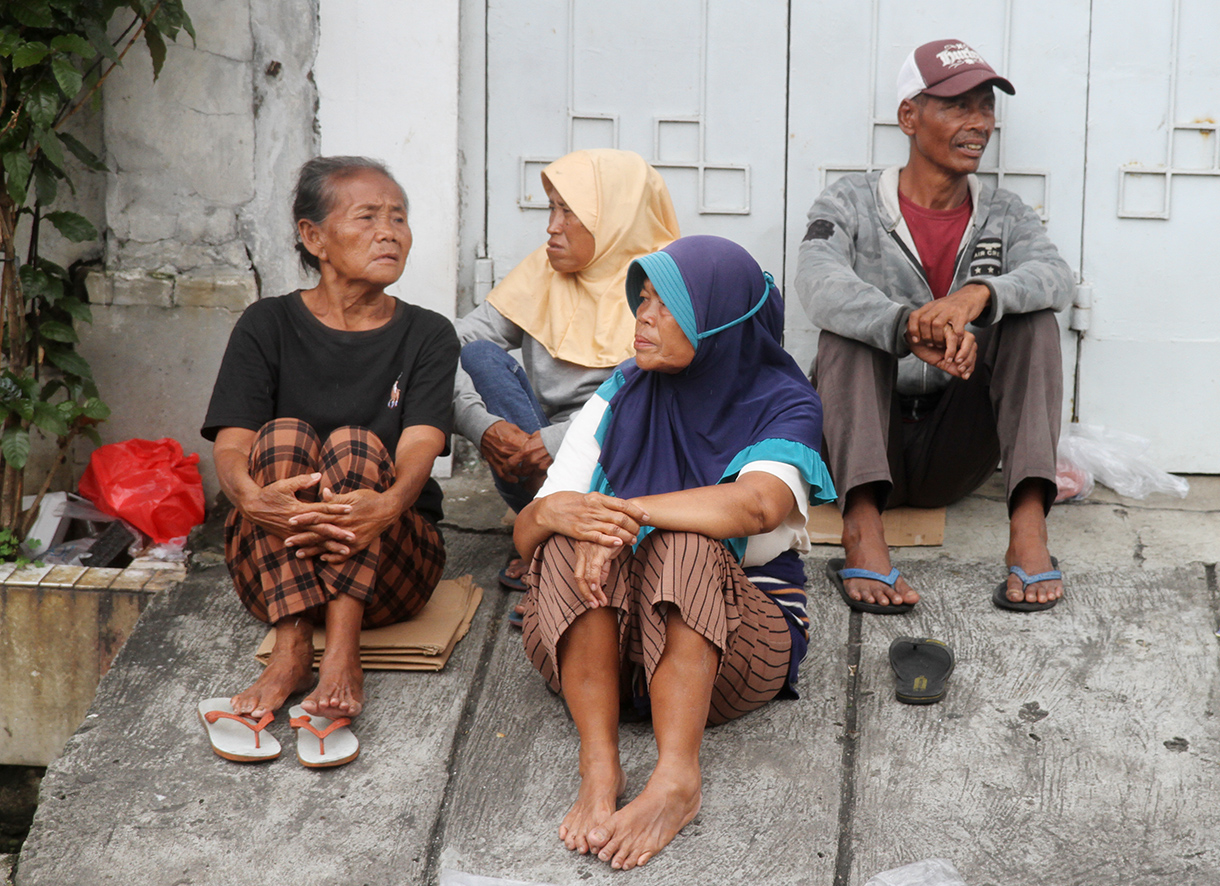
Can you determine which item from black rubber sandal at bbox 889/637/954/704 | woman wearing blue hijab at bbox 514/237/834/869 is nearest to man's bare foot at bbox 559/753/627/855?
woman wearing blue hijab at bbox 514/237/834/869

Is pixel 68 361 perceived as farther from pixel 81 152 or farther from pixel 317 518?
pixel 317 518

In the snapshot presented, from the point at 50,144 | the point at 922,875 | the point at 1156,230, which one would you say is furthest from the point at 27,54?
the point at 1156,230

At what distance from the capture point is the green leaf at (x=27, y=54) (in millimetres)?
3252

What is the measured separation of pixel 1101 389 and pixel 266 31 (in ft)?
10.2

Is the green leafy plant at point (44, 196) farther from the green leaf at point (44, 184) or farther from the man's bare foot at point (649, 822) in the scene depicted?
the man's bare foot at point (649, 822)

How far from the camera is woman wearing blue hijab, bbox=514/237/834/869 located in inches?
93.5

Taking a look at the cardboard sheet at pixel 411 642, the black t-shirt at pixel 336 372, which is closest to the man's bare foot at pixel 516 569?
the cardboard sheet at pixel 411 642

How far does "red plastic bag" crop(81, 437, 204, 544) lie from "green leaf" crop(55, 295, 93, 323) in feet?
1.44

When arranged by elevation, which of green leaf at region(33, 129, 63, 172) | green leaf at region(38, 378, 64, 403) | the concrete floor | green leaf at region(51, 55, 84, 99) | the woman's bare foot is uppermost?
green leaf at region(51, 55, 84, 99)

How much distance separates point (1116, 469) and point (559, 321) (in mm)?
1989

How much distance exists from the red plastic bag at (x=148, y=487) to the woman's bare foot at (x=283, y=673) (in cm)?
116

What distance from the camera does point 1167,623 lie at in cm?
316

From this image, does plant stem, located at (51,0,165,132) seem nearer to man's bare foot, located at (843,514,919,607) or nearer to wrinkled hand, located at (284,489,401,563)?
wrinkled hand, located at (284,489,401,563)

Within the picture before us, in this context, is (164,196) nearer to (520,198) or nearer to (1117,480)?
(520,198)
